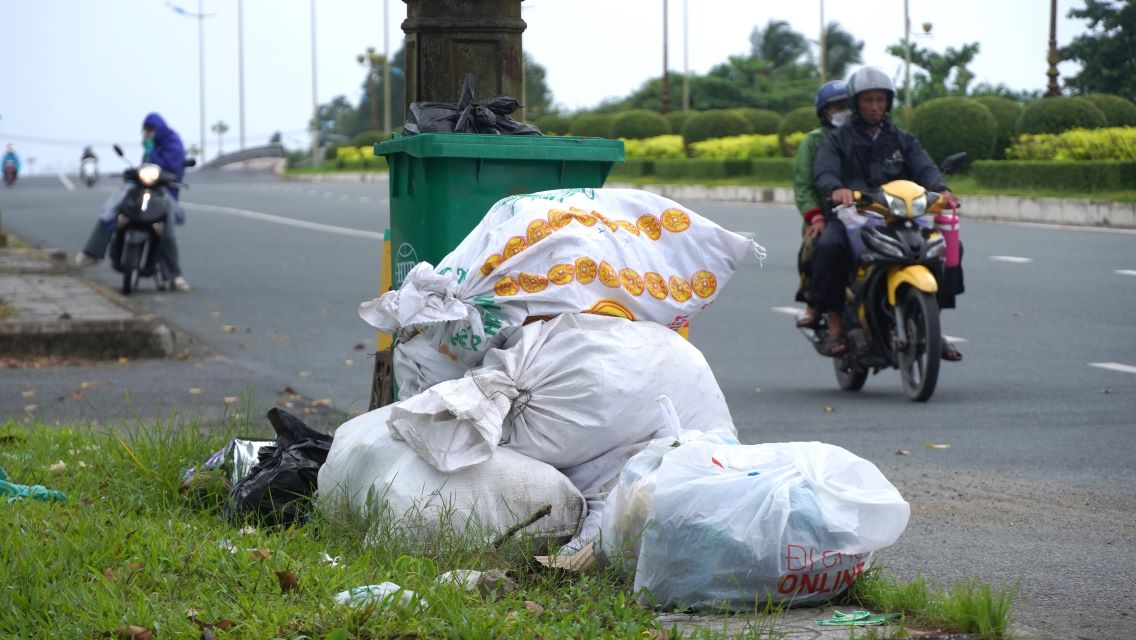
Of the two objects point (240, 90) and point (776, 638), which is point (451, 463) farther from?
point (240, 90)

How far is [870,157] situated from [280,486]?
4.75m

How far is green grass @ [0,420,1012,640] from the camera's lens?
3479 mm

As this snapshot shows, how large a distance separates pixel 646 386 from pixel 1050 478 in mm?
2171

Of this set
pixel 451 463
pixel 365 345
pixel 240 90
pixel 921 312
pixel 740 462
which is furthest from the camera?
pixel 240 90

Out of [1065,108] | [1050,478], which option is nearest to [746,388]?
[1050,478]

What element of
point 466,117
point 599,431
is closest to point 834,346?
point 466,117

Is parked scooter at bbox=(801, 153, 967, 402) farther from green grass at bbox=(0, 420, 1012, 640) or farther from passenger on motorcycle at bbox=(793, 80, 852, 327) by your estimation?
green grass at bbox=(0, 420, 1012, 640)

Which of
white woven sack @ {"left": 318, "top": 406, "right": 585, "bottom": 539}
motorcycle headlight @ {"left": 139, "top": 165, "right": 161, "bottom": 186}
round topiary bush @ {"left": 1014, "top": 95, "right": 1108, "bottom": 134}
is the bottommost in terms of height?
white woven sack @ {"left": 318, "top": 406, "right": 585, "bottom": 539}

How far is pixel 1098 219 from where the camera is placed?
18734mm

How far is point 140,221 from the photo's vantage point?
1397 centimetres

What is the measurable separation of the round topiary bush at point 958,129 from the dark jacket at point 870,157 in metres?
17.0

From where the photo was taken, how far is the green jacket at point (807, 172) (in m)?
8.72

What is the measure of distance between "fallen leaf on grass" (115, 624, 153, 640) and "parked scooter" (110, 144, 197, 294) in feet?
35.7

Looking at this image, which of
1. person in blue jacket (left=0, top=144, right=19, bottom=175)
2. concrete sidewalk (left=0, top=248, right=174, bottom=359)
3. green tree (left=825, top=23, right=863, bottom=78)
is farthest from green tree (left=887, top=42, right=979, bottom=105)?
concrete sidewalk (left=0, top=248, right=174, bottom=359)
